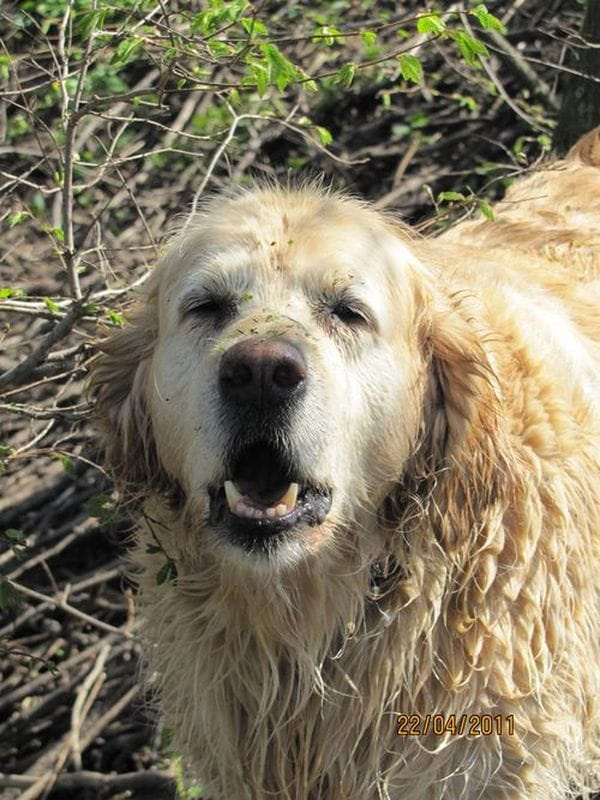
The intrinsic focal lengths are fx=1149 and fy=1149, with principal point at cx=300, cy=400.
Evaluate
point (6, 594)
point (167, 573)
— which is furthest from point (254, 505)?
point (6, 594)

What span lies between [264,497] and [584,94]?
131 inches

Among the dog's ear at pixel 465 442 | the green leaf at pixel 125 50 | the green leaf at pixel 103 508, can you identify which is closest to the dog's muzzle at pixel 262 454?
the dog's ear at pixel 465 442

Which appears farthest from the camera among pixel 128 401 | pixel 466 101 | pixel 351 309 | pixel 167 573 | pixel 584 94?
pixel 466 101

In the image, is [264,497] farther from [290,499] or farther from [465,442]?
[465,442]

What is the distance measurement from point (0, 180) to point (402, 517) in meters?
4.00

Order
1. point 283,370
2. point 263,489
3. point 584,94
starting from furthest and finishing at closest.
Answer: point 584,94, point 263,489, point 283,370

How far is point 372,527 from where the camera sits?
308cm

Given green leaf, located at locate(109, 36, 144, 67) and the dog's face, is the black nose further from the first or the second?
green leaf, located at locate(109, 36, 144, 67)

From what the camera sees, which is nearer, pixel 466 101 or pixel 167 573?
pixel 167 573

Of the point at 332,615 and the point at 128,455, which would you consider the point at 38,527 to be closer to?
Answer: the point at 128,455

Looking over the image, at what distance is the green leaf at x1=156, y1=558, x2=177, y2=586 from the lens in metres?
3.22

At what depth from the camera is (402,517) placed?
122 inches

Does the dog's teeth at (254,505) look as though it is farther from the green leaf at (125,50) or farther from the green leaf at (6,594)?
the green leaf at (125,50)

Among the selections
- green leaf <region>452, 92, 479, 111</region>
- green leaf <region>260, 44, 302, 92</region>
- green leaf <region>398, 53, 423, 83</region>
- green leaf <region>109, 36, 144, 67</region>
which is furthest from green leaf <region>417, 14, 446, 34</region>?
green leaf <region>452, 92, 479, 111</region>
